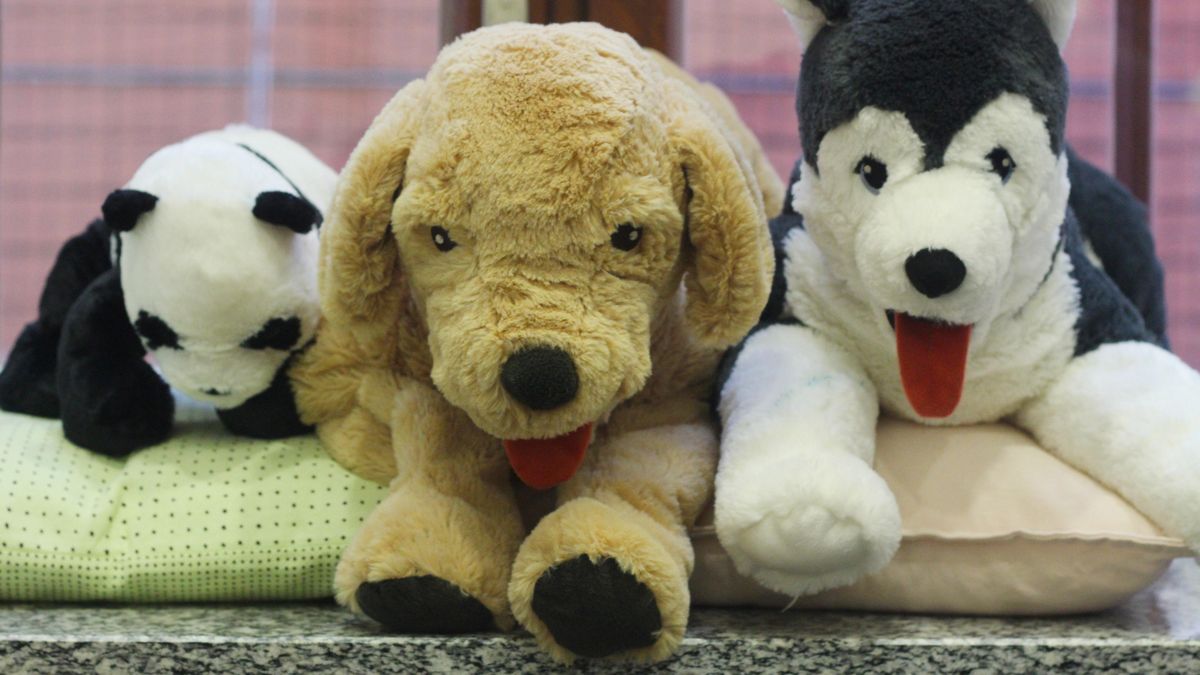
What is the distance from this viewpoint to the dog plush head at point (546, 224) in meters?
0.70

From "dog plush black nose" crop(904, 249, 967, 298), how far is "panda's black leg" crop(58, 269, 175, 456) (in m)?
0.60

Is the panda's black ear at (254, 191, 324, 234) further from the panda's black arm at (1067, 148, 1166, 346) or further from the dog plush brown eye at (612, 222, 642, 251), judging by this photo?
the panda's black arm at (1067, 148, 1166, 346)

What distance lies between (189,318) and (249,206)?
0.09 metres

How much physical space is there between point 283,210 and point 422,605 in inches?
12.3

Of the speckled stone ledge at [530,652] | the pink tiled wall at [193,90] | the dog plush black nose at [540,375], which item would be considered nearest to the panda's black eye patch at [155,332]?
the speckled stone ledge at [530,652]

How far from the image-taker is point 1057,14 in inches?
31.8

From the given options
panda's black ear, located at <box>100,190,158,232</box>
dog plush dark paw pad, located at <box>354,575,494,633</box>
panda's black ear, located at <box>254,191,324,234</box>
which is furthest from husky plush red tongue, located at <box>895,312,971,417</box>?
panda's black ear, located at <box>100,190,158,232</box>

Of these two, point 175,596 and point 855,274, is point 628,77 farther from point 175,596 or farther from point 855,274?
point 175,596

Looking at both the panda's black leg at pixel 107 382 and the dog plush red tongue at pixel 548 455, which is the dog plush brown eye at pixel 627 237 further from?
the panda's black leg at pixel 107 382

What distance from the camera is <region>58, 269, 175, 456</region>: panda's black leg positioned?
923 millimetres

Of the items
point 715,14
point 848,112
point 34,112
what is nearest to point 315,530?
point 848,112

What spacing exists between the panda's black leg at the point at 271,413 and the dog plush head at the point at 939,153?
44 centimetres

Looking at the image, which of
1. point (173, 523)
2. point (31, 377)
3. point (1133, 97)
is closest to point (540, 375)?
point (173, 523)

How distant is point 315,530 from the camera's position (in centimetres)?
88
